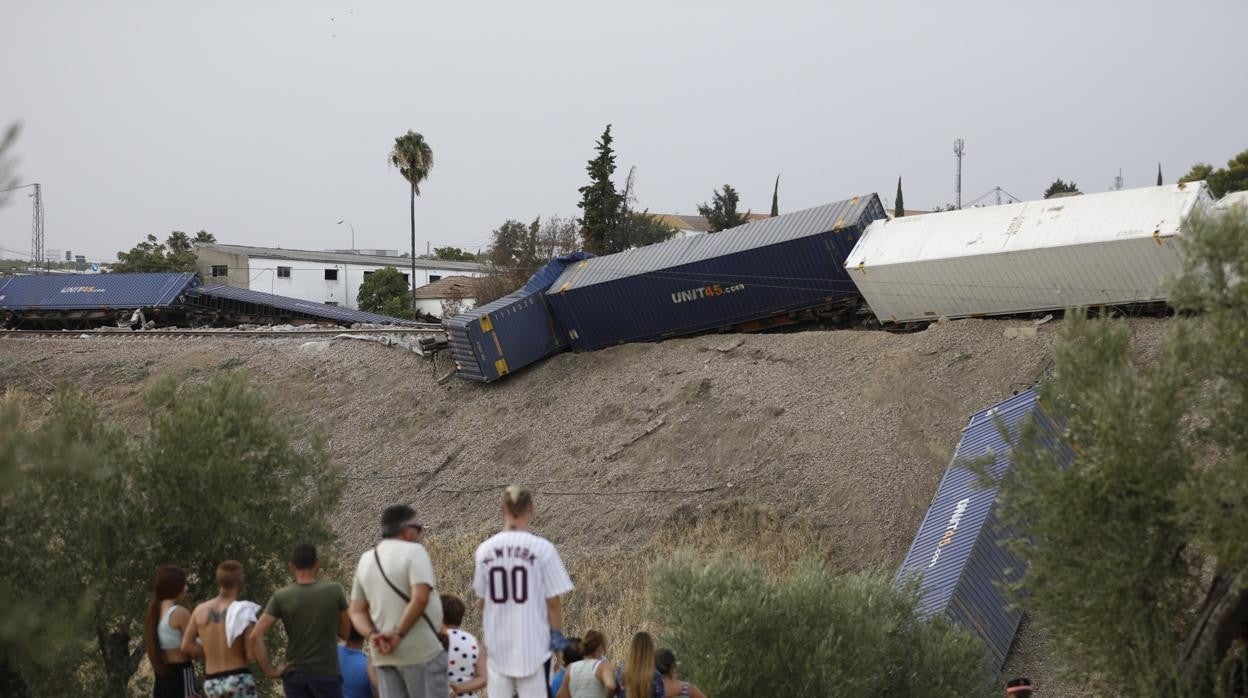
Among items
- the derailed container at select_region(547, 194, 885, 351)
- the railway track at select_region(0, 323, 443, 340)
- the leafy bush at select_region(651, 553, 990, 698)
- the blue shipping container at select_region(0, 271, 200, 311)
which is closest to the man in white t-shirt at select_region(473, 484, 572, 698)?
the leafy bush at select_region(651, 553, 990, 698)

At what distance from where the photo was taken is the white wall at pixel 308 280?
7412 cm

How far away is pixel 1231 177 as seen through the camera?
64688mm

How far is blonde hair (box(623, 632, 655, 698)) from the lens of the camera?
28.7ft

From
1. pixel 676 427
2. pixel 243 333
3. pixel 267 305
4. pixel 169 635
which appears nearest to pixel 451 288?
pixel 267 305

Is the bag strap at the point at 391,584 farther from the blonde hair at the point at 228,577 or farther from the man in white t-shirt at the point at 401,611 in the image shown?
the blonde hair at the point at 228,577

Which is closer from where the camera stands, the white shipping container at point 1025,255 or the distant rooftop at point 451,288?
the white shipping container at point 1025,255

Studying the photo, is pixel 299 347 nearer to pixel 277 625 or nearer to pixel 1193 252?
pixel 277 625

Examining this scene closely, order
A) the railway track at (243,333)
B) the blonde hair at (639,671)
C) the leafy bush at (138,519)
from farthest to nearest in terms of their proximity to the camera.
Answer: the railway track at (243,333) < the leafy bush at (138,519) < the blonde hair at (639,671)

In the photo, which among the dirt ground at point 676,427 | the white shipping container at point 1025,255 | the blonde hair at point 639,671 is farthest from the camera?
the white shipping container at point 1025,255

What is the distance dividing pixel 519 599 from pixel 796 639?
6373 millimetres

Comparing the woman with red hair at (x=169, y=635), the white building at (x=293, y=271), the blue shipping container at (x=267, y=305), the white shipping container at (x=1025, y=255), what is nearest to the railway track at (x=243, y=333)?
the blue shipping container at (x=267, y=305)

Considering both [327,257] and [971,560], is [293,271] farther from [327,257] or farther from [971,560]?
[971,560]

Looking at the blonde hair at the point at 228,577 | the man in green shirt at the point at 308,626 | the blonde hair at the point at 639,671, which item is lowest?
the blonde hair at the point at 639,671

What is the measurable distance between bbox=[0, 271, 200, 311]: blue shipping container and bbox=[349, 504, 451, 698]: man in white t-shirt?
154 feet
